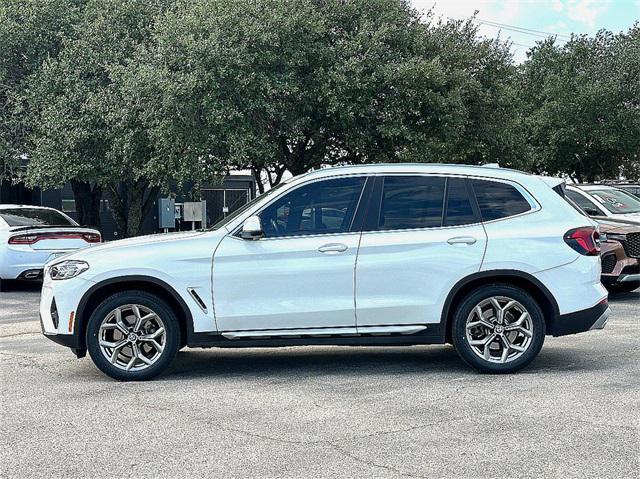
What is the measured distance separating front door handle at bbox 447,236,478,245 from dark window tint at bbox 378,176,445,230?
0.66ft

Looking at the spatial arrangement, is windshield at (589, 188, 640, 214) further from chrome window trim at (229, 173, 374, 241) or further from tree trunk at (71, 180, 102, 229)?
tree trunk at (71, 180, 102, 229)

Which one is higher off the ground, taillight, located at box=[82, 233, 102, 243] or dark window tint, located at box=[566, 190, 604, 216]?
dark window tint, located at box=[566, 190, 604, 216]

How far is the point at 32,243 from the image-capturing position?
1474 centimetres

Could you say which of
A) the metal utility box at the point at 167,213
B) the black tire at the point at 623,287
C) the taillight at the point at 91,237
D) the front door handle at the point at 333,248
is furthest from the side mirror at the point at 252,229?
the metal utility box at the point at 167,213

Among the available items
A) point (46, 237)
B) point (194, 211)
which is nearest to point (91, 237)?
point (46, 237)

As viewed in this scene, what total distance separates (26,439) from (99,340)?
183 cm

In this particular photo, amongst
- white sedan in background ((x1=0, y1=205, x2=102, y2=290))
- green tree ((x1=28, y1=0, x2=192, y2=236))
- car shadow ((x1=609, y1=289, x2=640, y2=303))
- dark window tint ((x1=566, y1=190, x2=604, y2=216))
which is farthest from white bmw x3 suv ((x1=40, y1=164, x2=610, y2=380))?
green tree ((x1=28, y1=0, x2=192, y2=236))

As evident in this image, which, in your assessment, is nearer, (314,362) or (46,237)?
(314,362)

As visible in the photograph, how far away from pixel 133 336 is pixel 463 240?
9.79 feet

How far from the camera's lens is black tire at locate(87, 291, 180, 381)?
7.27 meters

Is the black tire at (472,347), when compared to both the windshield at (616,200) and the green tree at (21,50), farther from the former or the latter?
the green tree at (21,50)

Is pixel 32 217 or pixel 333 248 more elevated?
pixel 32 217

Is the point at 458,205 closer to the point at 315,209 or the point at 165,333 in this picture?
the point at 315,209

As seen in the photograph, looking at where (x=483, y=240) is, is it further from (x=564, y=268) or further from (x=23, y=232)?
(x=23, y=232)
